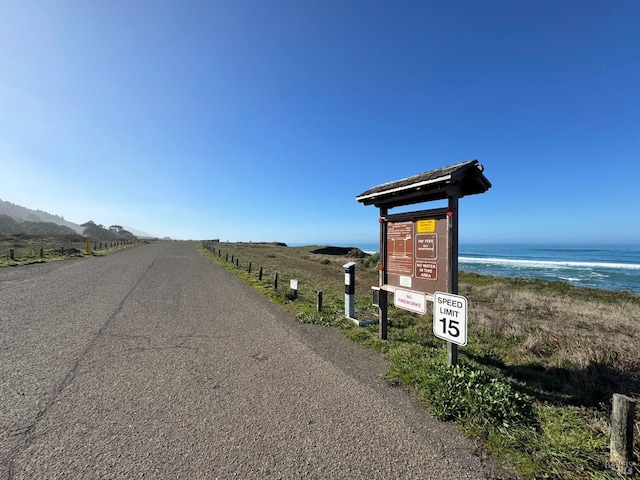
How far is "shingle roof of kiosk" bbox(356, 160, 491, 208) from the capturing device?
176 inches

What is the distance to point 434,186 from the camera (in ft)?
15.9

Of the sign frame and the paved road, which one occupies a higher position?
the sign frame

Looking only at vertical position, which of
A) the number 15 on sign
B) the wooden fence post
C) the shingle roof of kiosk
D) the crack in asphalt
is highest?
the shingle roof of kiosk

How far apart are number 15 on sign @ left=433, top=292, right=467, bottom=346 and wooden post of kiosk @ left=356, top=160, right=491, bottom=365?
0.02 metres

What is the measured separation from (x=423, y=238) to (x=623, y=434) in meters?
3.40

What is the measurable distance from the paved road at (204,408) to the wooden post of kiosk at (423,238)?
133 centimetres

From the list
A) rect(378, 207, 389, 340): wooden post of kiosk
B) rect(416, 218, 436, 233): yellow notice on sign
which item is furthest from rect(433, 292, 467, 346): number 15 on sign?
rect(378, 207, 389, 340): wooden post of kiosk

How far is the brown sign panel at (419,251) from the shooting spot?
4.92 metres

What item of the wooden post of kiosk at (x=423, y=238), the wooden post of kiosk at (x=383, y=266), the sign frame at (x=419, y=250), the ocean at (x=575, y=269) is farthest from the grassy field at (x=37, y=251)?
the ocean at (x=575, y=269)

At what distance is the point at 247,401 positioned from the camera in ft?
12.0

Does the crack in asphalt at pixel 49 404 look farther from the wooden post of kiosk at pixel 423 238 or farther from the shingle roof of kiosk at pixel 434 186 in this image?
the shingle roof of kiosk at pixel 434 186

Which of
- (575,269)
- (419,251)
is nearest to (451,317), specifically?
(419,251)

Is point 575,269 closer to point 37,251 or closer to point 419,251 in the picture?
point 419,251

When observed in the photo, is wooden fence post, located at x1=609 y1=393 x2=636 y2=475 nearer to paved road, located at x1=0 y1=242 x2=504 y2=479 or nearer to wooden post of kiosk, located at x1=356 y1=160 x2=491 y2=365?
paved road, located at x1=0 y1=242 x2=504 y2=479
